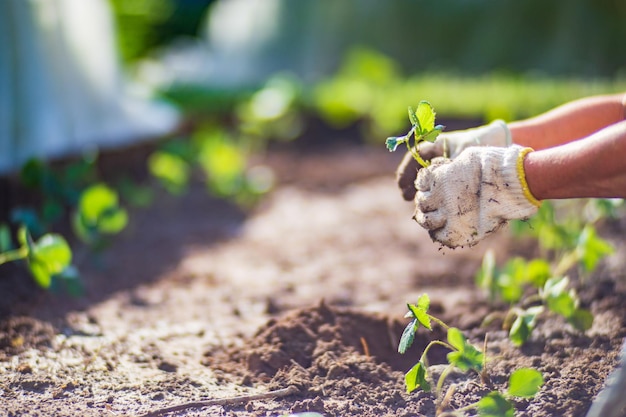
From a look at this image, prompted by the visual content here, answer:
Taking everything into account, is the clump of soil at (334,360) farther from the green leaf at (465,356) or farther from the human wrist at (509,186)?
the human wrist at (509,186)

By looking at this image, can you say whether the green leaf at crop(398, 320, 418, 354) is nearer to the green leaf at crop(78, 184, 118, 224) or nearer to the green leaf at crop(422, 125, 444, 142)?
the green leaf at crop(422, 125, 444, 142)

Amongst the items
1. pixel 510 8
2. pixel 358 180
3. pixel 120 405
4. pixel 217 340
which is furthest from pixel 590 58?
pixel 120 405

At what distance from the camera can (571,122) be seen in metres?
1.76

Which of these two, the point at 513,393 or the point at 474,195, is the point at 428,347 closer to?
the point at 513,393

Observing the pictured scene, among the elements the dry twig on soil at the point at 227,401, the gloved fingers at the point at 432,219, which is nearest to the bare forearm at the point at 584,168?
the gloved fingers at the point at 432,219

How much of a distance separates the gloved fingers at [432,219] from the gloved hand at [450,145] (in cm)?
19

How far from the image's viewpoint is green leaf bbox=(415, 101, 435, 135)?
1513mm

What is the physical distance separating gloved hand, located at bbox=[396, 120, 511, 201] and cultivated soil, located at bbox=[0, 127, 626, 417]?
40 cm

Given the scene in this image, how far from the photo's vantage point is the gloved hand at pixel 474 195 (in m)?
1.45

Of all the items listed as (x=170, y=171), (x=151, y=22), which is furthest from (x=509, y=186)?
(x=151, y=22)

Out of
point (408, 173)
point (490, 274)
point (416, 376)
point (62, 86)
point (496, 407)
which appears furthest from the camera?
point (62, 86)

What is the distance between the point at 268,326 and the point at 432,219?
1.92ft

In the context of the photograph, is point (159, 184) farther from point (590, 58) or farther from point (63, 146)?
point (590, 58)

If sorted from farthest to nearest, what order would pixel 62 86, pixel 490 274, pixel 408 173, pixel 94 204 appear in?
pixel 62 86 → pixel 94 204 → pixel 490 274 → pixel 408 173
